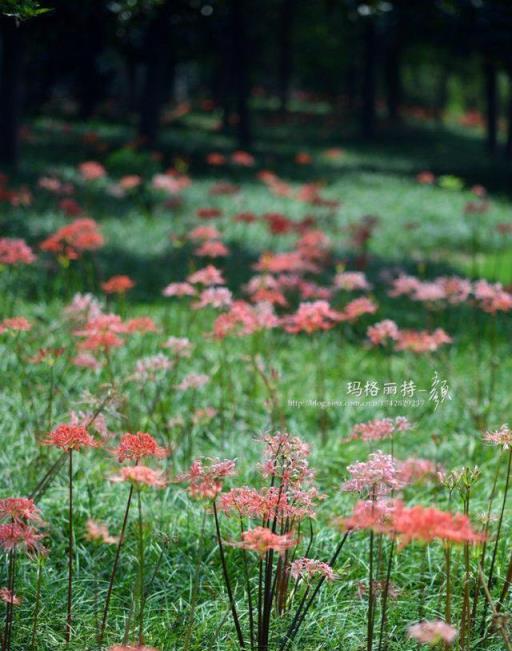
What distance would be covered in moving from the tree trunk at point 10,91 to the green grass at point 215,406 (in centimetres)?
50

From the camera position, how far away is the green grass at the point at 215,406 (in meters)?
2.95

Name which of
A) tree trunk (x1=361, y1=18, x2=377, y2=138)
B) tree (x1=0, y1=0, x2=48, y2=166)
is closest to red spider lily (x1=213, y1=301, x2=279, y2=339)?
tree (x1=0, y1=0, x2=48, y2=166)

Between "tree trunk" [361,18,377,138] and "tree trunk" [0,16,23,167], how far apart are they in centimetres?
1269

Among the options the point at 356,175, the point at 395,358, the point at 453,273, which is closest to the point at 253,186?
the point at 356,175

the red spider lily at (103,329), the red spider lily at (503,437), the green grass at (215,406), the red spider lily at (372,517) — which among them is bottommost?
the green grass at (215,406)

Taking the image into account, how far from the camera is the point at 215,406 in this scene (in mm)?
5234

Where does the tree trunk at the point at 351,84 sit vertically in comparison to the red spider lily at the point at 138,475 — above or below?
above

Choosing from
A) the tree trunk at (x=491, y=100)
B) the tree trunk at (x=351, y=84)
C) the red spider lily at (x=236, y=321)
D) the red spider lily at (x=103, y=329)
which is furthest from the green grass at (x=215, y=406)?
the tree trunk at (x=351, y=84)

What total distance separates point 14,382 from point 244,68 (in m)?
15.9

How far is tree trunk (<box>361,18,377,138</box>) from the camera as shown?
80.8 feet

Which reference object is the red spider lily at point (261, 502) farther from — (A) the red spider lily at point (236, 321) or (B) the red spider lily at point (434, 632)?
(A) the red spider lily at point (236, 321)

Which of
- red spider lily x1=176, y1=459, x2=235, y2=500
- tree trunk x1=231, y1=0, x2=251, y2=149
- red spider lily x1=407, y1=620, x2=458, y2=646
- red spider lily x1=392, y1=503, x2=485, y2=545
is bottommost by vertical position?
red spider lily x1=407, y1=620, x2=458, y2=646

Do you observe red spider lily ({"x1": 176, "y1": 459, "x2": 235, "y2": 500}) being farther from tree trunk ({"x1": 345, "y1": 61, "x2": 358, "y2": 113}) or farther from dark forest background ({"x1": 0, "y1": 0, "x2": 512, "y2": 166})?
tree trunk ({"x1": 345, "y1": 61, "x2": 358, "y2": 113})

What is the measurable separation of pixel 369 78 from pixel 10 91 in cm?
1462
